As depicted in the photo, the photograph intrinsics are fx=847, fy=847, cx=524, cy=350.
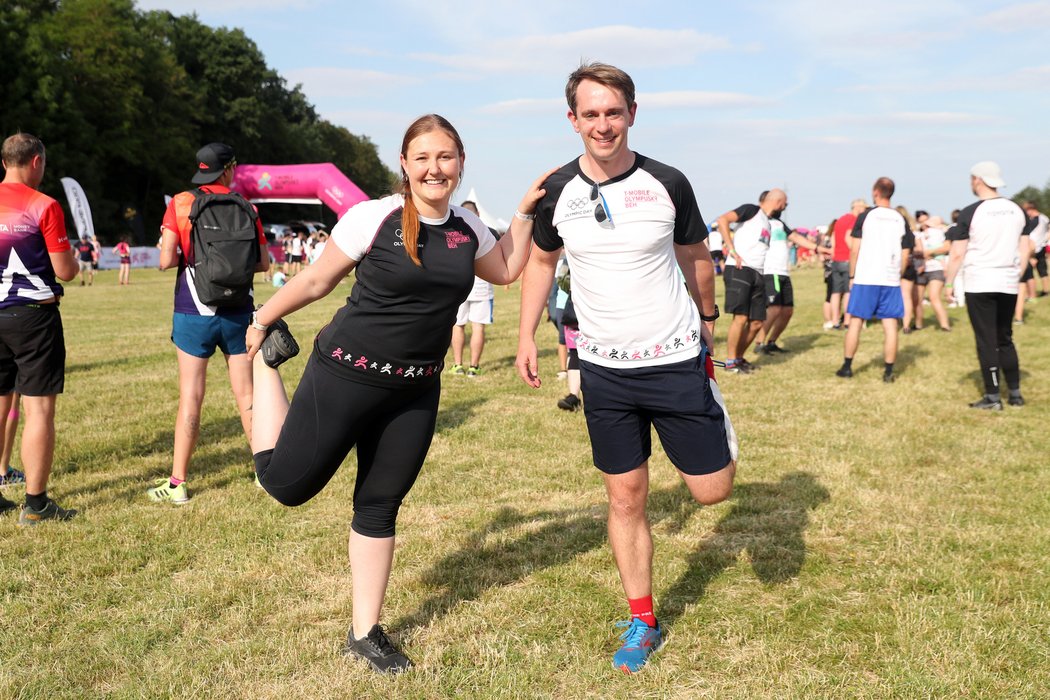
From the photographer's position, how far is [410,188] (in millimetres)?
3232

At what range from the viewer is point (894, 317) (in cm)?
966

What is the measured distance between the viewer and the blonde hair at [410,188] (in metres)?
3.07

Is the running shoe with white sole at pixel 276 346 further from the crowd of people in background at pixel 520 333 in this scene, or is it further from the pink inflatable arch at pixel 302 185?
the pink inflatable arch at pixel 302 185

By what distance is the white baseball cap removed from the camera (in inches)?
321

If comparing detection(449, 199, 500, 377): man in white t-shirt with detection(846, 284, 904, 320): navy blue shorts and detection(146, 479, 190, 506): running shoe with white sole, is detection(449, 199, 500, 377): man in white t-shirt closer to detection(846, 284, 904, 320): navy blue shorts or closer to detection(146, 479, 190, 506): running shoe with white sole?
detection(846, 284, 904, 320): navy blue shorts

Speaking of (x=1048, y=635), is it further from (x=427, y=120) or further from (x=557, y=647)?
(x=427, y=120)

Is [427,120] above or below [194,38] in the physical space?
below

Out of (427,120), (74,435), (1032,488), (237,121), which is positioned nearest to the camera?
(427,120)

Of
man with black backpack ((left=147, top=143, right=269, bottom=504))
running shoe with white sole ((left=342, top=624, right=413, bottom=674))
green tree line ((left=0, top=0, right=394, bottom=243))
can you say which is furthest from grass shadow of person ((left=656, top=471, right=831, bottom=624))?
green tree line ((left=0, top=0, right=394, bottom=243))

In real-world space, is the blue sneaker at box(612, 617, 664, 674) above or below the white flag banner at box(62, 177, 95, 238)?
below

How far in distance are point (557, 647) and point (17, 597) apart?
266cm

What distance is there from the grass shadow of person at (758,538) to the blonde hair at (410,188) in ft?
6.94

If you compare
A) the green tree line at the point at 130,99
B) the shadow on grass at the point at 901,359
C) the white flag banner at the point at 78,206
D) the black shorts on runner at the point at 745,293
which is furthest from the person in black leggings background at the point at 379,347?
the green tree line at the point at 130,99

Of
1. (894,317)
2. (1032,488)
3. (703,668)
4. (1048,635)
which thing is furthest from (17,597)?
(894,317)
